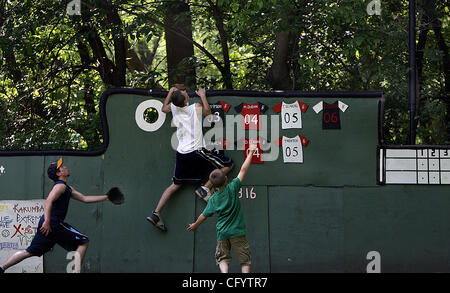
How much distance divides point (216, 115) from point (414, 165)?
2.78 m

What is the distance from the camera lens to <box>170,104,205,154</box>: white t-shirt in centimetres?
895

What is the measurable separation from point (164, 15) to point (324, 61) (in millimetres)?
3322

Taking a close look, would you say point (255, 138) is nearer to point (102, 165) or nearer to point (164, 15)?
point (102, 165)

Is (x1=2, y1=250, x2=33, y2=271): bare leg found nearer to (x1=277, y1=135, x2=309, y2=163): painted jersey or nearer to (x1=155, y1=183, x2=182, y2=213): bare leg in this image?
(x1=155, y1=183, x2=182, y2=213): bare leg

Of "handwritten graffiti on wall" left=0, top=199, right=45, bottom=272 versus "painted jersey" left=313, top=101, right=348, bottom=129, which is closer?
"painted jersey" left=313, top=101, right=348, bottom=129

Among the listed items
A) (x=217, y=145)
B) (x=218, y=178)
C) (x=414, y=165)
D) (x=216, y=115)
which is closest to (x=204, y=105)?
(x=216, y=115)

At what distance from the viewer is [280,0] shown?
11.0 meters

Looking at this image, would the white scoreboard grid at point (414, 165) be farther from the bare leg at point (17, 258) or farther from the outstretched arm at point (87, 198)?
the bare leg at point (17, 258)

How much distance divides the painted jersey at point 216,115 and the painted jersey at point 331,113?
1252mm

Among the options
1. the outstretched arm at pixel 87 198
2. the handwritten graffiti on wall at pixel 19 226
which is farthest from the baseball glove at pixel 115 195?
the handwritten graffiti on wall at pixel 19 226

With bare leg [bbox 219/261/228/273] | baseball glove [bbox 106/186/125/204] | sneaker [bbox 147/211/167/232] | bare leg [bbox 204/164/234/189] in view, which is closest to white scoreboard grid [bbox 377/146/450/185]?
bare leg [bbox 204/164/234/189]

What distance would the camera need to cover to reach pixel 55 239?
8391mm

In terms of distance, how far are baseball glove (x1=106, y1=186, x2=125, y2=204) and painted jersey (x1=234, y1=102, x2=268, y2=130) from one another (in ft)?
6.35

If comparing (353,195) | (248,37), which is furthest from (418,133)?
(353,195)
